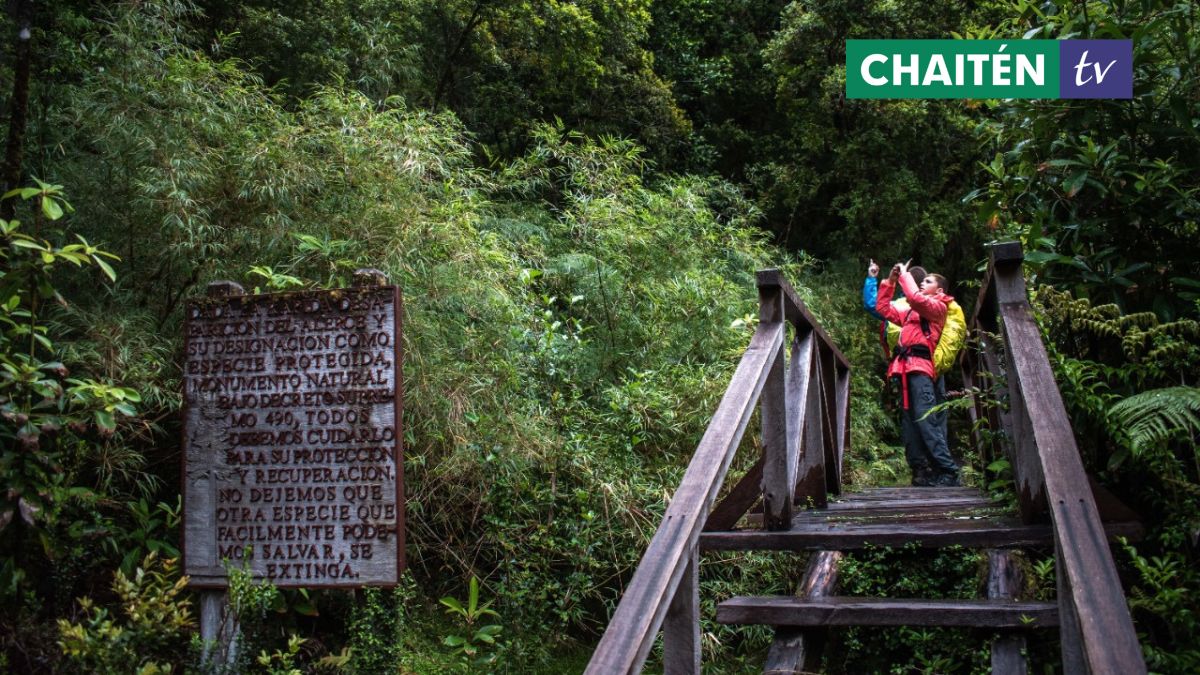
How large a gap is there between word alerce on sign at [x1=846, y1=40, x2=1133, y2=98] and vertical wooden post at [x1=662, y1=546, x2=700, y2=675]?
249 centimetres

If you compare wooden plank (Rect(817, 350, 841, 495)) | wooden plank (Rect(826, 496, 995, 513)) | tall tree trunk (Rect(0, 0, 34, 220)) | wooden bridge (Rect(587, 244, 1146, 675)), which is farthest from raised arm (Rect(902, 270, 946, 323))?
tall tree trunk (Rect(0, 0, 34, 220))

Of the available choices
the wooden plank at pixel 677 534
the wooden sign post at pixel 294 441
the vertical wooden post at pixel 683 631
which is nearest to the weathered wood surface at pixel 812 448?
the wooden plank at pixel 677 534

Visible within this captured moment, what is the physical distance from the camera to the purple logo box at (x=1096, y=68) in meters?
3.65

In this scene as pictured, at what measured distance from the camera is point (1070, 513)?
245 centimetres

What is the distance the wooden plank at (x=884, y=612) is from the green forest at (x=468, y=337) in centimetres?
24

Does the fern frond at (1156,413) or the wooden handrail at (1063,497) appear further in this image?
the fern frond at (1156,413)

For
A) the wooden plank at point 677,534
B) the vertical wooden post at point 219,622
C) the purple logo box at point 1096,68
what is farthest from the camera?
the vertical wooden post at point 219,622

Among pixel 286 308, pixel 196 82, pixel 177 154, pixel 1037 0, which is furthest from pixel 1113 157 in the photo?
pixel 196 82

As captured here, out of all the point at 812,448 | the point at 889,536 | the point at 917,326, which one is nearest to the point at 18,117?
the point at 812,448

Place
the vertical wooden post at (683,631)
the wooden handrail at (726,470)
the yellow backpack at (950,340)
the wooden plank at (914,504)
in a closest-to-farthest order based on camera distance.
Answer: the wooden handrail at (726,470) → the vertical wooden post at (683,631) → the wooden plank at (914,504) → the yellow backpack at (950,340)

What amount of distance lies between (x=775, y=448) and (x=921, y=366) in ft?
9.95

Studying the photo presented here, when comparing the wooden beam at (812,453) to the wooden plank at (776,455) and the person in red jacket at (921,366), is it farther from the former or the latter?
the person in red jacket at (921,366)

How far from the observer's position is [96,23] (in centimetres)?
656

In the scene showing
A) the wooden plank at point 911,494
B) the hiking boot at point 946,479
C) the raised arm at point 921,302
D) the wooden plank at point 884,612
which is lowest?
the wooden plank at point 884,612
